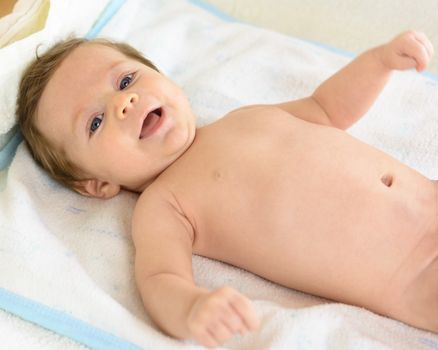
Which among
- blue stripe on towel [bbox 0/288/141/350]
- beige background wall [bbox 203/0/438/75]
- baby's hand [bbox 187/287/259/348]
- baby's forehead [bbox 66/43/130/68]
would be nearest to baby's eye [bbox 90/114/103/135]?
baby's forehead [bbox 66/43/130/68]

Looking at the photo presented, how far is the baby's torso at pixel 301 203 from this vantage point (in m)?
1.08

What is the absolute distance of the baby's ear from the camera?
1.27 m

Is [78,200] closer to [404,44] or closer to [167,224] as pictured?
[167,224]

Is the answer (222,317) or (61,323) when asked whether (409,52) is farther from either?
(61,323)

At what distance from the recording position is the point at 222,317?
0.85 metres

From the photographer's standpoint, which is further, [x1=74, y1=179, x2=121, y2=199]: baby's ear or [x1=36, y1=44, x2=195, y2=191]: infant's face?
[x1=74, y1=179, x2=121, y2=199]: baby's ear

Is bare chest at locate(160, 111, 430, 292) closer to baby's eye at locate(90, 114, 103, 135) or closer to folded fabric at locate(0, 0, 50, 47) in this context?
baby's eye at locate(90, 114, 103, 135)

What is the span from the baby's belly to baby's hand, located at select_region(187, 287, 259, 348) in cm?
26

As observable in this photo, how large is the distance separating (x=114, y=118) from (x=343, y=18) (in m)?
0.84

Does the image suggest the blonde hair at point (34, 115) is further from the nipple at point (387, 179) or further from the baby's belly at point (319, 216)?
the nipple at point (387, 179)

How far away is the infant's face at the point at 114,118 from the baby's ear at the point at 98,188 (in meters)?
Result: 0.03

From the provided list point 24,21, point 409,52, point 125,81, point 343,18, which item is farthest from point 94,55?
point 343,18

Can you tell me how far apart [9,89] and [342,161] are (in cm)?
63

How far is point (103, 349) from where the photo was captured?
0.97 m
